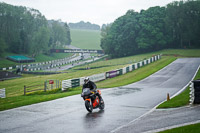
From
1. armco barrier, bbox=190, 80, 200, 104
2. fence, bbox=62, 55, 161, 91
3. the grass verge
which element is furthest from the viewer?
fence, bbox=62, 55, 161, 91

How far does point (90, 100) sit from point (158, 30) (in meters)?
81.2

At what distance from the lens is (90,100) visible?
13.4 meters

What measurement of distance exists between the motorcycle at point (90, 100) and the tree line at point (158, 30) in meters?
76.4

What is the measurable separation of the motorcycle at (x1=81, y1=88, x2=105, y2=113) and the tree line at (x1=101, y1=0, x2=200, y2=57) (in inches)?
3008

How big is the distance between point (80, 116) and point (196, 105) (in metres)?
6.37

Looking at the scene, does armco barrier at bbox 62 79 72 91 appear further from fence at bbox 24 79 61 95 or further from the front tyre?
the front tyre

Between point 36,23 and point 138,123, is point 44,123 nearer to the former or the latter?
point 138,123

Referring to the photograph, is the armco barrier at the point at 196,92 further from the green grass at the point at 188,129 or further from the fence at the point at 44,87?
the fence at the point at 44,87

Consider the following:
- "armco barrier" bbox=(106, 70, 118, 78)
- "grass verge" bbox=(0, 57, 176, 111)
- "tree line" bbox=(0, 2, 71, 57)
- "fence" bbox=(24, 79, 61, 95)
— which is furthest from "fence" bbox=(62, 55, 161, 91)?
"tree line" bbox=(0, 2, 71, 57)

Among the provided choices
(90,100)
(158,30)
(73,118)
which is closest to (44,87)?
(90,100)

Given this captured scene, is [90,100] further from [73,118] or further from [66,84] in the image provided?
[66,84]

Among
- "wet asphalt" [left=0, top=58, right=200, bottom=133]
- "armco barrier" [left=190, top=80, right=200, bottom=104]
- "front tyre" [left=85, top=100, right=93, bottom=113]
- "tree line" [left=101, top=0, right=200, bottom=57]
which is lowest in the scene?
"wet asphalt" [left=0, top=58, right=200, bottom=133]

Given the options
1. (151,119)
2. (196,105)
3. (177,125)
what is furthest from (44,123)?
(196,105)

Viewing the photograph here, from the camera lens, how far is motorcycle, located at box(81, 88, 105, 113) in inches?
516
